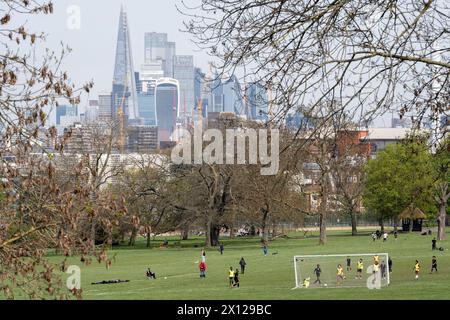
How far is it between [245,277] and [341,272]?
268 inches

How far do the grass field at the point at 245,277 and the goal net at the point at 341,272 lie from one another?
0.71 metres

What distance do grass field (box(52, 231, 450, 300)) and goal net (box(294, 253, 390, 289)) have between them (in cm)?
71

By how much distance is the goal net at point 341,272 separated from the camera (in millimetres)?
40531

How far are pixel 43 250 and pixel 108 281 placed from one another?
33944 millimetres

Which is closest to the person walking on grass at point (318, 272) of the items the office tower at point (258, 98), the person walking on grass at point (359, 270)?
the person walking on grass at point (359, 270)

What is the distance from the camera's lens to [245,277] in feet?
154

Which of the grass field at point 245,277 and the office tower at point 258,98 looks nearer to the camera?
the office tower at point 258,98

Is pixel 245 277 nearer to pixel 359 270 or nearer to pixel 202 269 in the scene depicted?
pixel 202 269

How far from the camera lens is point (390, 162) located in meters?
86.4

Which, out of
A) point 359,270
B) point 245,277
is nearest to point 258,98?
point 359,270

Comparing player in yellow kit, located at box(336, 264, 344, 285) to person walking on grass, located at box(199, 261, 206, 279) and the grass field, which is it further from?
person walking on grass, located at box(199, 261, 206, 279)

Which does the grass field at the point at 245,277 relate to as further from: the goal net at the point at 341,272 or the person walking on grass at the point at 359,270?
the person walking on grass at the point at 359,270

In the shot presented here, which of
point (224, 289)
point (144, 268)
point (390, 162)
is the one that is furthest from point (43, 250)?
point (390, 162)

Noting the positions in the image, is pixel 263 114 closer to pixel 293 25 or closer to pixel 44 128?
pixel 293 25
